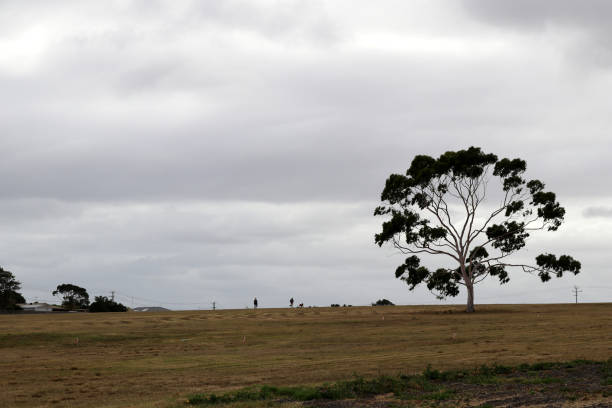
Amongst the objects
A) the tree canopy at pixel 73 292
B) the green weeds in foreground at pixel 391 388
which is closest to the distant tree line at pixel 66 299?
the tree canopy at pixel 73 292

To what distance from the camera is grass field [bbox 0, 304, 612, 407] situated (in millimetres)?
25734

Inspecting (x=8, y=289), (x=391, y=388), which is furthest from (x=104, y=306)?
(x=391, y=388)

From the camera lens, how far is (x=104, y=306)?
93500mm

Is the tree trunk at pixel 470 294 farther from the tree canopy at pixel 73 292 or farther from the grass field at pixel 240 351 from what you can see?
the tree canopy at pixel 73 292

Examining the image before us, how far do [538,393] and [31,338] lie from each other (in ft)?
108

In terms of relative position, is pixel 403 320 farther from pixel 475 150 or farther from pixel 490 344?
pixel 490 344

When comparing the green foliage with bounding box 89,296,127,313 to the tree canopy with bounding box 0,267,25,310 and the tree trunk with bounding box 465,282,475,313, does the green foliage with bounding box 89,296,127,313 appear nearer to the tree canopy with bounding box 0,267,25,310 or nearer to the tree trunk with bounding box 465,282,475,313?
the tree canopy with bounding box 0,267,25,310

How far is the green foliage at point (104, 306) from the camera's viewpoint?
9286 centimetres

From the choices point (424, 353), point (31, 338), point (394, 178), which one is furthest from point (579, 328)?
point (31, 338)

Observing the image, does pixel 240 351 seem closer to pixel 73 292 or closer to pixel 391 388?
pixel 391 388

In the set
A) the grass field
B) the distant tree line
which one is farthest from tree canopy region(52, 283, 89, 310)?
the grass field

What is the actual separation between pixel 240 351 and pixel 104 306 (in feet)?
194

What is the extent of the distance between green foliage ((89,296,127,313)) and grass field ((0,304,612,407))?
34492 millimetres

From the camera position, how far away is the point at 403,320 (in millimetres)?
60062
